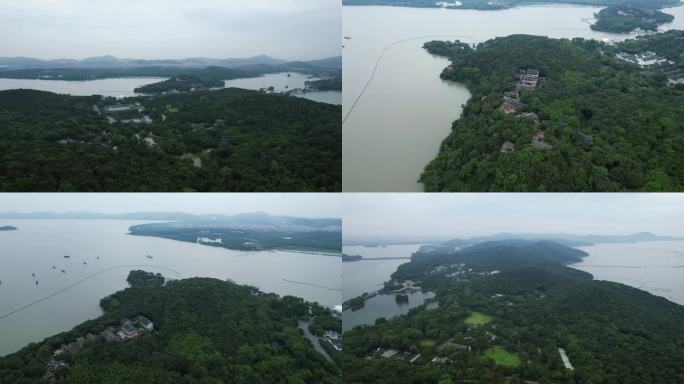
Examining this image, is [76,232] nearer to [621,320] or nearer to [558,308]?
[558,308]

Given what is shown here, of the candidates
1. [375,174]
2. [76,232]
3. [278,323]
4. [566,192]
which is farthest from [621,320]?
[76,232]

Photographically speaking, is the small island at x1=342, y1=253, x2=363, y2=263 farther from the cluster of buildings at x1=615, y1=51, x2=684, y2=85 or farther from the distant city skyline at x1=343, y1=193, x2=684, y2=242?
the cluster of buildings at x1=615, y1=51, x2=684, y2=85

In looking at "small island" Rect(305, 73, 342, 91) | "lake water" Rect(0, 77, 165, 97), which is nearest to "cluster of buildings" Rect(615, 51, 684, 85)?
"small island" Rect(305, 73, 342, 91)

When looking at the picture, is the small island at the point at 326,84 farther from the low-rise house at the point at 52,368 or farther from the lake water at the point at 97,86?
the low-rise house at the point at 52,368

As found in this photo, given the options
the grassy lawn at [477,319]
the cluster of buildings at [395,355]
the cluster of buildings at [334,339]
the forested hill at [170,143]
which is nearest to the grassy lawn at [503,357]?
the grassy lawn at [477,319]

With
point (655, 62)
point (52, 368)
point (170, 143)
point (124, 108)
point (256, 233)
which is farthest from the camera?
point (655, 62)

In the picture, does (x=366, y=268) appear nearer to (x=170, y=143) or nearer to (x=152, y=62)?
(x=170, y=143)

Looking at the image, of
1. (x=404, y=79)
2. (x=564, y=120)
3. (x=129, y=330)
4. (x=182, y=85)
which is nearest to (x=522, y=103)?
(x=564, y=120)
